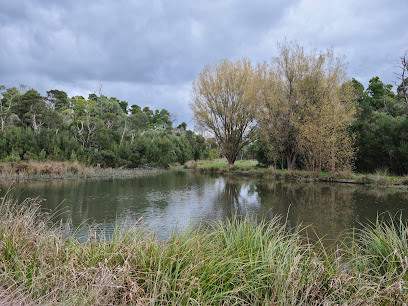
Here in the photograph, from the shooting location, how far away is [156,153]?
98.3 feet

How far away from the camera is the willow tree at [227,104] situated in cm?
2722

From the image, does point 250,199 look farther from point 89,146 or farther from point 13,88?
point 13,88

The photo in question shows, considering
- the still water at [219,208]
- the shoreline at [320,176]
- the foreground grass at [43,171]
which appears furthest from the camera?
the foreground grass at [43,171]

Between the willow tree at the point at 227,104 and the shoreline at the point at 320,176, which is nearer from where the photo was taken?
the shoreline at the point at 320,176

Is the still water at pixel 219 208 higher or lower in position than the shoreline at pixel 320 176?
lower

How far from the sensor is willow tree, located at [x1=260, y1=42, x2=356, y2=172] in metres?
19.2

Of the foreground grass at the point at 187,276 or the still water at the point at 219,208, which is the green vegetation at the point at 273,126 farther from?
the foreground grass at the point at 187,276

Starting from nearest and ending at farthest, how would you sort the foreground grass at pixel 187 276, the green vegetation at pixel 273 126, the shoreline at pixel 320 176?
the foreground grass at pixel 187 276 < the shoreline at pixel 320 176 < the green vegetation at pixel 273 126

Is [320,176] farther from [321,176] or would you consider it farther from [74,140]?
[74,140]

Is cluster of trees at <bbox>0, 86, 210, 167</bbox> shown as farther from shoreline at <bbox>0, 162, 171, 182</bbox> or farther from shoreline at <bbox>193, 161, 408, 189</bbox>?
shoreline at <bbox>193, 161, 408, 189</bbox>

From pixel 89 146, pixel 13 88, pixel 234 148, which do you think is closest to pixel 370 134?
pixel 234 148

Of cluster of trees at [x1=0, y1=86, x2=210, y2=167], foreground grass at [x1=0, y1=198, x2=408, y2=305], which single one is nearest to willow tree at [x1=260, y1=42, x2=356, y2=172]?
cluster of trees at [x1=0, y1=86, x2=210, y2=167]

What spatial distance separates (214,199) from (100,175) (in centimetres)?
1209

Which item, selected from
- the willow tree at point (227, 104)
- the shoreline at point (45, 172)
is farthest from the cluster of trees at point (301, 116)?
the shoreline at point (45, 172)
